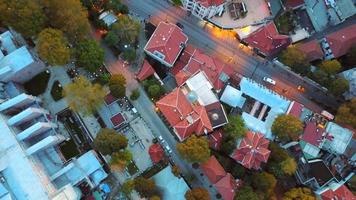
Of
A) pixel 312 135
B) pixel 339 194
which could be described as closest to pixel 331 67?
pixel 312 135

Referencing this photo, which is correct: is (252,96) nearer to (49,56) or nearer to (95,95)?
(95,95)

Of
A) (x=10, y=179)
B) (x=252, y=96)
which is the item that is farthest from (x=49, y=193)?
(x=252, y=96)

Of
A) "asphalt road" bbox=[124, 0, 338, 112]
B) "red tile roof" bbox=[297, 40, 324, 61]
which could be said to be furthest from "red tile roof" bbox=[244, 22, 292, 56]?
"red tile roof" bbox=[297, 40, 324, 61]

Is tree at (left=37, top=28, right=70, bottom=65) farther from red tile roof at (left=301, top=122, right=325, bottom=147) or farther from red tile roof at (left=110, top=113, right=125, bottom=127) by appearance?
red tile roof at (left=301, top=122, right=325, bottom=147)

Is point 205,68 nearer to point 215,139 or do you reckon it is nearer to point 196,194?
point 215,139

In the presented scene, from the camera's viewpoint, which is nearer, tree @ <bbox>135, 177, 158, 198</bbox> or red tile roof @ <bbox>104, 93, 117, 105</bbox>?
tree @ <bbox>135, 177, 158, 198</bbox>

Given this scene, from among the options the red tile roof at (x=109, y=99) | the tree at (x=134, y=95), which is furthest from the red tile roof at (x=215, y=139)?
the red tile roof at (x=109, y=99)
